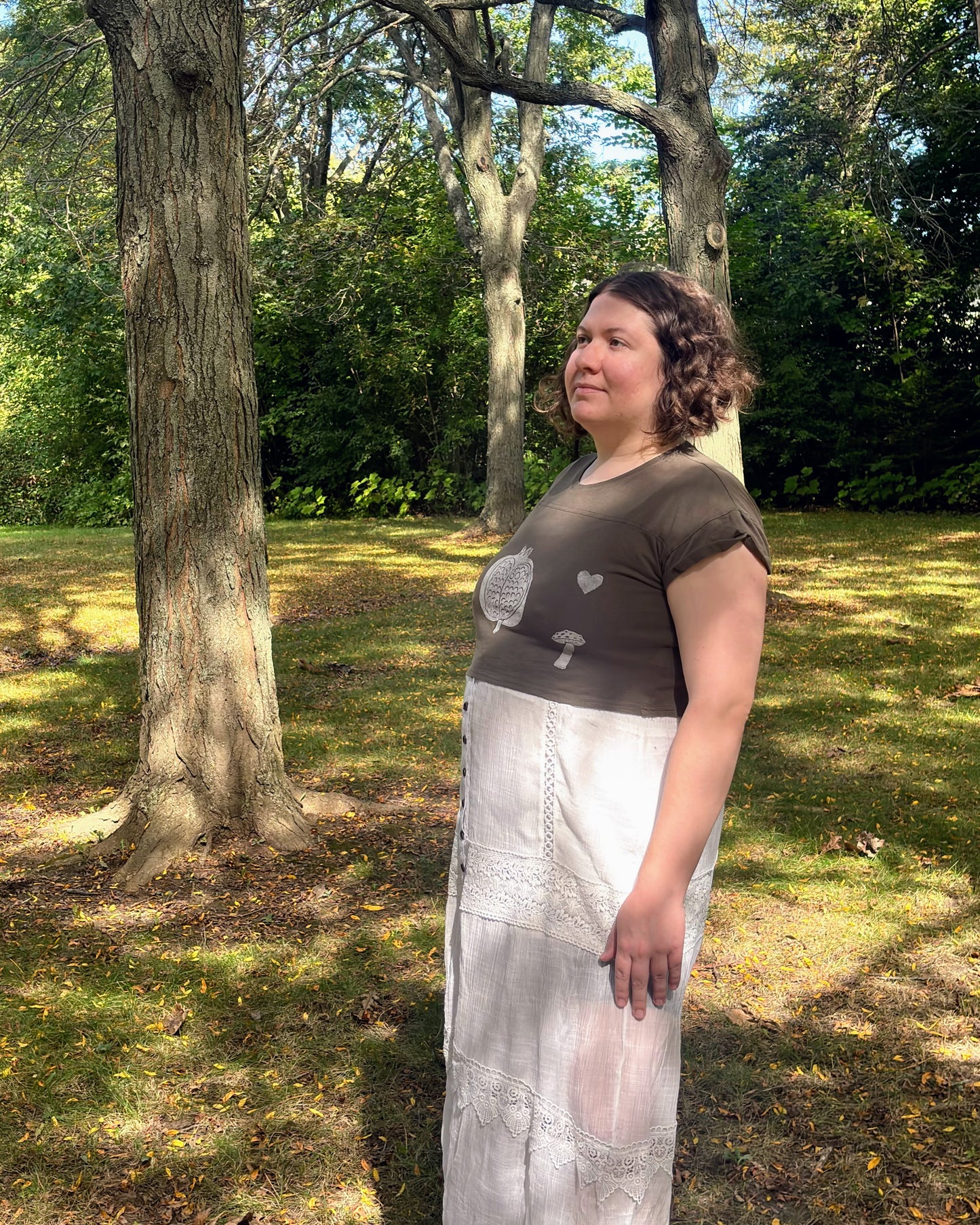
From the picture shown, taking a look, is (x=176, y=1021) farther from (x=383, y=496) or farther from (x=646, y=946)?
(x=383, y=496)

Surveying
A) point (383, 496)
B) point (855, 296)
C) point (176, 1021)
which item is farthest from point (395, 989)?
point (383, 496)

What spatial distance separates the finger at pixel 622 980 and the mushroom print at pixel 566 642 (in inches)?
18.9

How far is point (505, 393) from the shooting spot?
51.8 ft

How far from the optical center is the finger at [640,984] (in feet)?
5.79

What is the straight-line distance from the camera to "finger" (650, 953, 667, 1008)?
1764 mm

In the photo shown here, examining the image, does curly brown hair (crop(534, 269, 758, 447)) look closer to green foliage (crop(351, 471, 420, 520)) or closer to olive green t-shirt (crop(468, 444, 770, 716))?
olive green t-shirt (crop(468, 444, 770, 716))

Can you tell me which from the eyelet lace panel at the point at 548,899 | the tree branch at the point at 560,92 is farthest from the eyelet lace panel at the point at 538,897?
the tree branch at the point at 560,92

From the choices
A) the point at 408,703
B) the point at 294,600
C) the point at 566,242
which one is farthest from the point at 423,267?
the point at 408,703

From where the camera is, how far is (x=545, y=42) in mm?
15258

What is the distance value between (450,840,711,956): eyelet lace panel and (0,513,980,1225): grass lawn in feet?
3.92

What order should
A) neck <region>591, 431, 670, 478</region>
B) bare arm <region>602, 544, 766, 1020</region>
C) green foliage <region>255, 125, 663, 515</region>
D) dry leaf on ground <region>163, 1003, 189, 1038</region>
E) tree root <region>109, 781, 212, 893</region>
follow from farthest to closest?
green foliage <region>255, 125, 663, 515</region>
tree root <region>109, 781, 212, 893</region>
dry leaf on ground <region>163, 1003, 189, 1038</region>
neck <region>591, 431, 670, 478</region>
bare arm <region>602, 544, 766, 1020</region>

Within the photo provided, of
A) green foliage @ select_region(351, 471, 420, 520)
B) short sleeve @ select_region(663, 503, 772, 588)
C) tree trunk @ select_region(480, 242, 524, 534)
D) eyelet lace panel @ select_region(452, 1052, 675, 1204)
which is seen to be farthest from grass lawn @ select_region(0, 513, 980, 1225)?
green foliage @ select_region(351, 471, 420, 520)

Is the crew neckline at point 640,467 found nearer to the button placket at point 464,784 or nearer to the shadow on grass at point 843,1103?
the button placket at point 464,784

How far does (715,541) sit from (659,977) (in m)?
0.71
